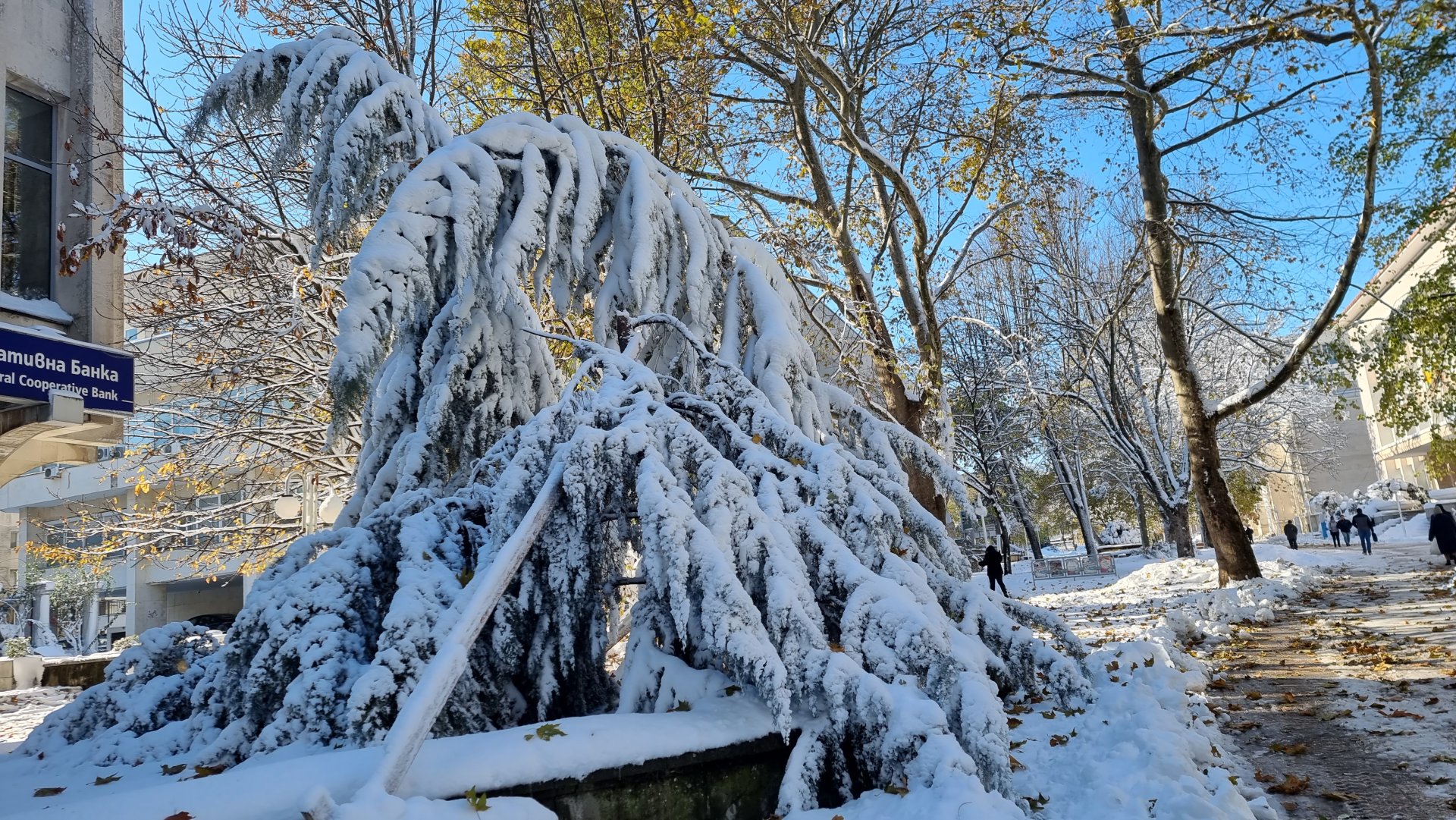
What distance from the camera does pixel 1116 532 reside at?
56.5 m

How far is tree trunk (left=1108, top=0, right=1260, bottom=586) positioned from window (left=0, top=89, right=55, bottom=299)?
14.3 metres

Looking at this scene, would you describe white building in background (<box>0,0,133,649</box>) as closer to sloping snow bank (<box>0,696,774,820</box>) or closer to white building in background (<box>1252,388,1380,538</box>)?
sloping snow bank (<box>0,696,774,820</box>)

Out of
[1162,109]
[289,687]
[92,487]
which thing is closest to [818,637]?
[289,687]

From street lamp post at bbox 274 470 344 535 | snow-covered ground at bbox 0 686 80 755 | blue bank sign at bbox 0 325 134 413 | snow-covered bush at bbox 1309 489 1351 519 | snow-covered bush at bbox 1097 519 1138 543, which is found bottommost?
snow-covered bush at bbox 1097 519 1138 543

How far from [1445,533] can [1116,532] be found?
142 feet

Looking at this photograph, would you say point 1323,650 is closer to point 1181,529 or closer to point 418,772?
point 418,772

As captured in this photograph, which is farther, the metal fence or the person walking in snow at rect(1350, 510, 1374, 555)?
the metal fence

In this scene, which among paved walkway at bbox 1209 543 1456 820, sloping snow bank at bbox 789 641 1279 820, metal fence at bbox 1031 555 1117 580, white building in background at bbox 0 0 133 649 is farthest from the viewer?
metal fence at bbox 1031 555 1117 580

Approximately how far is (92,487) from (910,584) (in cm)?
2819

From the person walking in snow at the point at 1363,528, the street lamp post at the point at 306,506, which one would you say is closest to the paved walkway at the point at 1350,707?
the street lamp post at the point at 306,506

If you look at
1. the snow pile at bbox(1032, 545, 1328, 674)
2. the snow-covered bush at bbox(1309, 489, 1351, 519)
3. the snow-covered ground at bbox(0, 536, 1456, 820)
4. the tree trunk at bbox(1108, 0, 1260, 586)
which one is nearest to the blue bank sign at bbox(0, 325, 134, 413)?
the snow-covered ground at bbox(0, 536, 1456, 820)

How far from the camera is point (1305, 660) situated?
7.82 m

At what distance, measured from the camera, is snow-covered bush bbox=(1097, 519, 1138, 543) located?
53969 millimetres

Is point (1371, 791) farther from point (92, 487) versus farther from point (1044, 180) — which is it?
point (92, 487)
